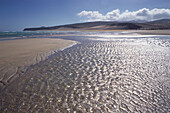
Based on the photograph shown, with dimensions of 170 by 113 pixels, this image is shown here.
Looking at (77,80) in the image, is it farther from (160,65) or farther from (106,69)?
(160,65)

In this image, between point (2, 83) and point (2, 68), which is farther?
point (2, 68)

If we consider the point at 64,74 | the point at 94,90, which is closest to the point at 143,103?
the point at 94,90

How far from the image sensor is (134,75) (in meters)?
5.05

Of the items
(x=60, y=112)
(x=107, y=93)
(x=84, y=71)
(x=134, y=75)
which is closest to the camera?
(x=60, y=112)

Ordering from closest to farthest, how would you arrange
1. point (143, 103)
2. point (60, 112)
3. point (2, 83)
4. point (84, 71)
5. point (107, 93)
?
point (60, 112)
point (143, 103)
point (107, 93)
point (2, 83)
point (84, 71)

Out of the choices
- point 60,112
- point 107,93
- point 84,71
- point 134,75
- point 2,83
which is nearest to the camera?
point 60,112

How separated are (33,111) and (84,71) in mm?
2914

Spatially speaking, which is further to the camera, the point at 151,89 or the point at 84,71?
the point at 84,71

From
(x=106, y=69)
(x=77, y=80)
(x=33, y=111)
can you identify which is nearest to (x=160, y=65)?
(x=106, y=69)

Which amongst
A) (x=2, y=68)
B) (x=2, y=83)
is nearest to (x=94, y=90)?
(x=2, y=83)

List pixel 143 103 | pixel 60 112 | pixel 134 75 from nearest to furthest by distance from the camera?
1. pixel 60 112
2. pixel 143 103
3. pixel 134 75

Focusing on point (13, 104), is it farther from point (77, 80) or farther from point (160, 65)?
point (160, 65)

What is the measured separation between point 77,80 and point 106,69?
5.52ft

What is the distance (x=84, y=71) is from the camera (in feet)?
18.5
